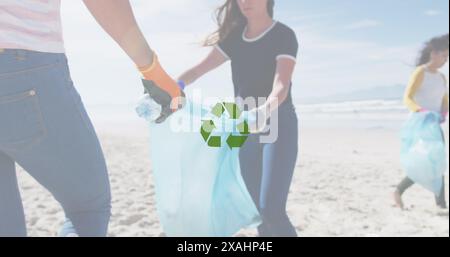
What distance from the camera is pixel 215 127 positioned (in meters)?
1.96

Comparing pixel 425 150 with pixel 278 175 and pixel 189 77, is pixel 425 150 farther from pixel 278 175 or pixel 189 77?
pixel 189 77

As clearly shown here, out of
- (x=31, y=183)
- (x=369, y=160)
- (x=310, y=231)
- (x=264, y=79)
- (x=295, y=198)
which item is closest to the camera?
(x=264, y=79)

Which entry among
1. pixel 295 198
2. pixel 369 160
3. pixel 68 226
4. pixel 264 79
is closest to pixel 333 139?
pixel 369 160

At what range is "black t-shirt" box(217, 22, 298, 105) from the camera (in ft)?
6.65

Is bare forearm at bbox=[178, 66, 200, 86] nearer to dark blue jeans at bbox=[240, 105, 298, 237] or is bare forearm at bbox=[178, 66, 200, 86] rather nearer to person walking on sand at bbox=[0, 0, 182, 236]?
dark blue jeans at bbox=[240, 105, 298, 237]

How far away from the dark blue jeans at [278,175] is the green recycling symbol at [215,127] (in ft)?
0.27

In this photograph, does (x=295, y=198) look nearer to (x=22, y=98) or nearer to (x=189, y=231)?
(x=189, y=231)

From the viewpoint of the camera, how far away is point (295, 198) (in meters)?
3.79

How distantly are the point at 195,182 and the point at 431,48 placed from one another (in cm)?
225

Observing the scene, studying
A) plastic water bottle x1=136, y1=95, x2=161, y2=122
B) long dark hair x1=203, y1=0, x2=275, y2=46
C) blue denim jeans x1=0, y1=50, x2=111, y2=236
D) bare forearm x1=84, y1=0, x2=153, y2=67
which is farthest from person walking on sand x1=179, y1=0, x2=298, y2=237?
blue denim jeans x1=0, y1=50, x2=111, y2=236

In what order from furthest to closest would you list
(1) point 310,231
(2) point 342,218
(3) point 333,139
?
(3) point 333,139 < (2) point 342,218 < (1) point 310,231
